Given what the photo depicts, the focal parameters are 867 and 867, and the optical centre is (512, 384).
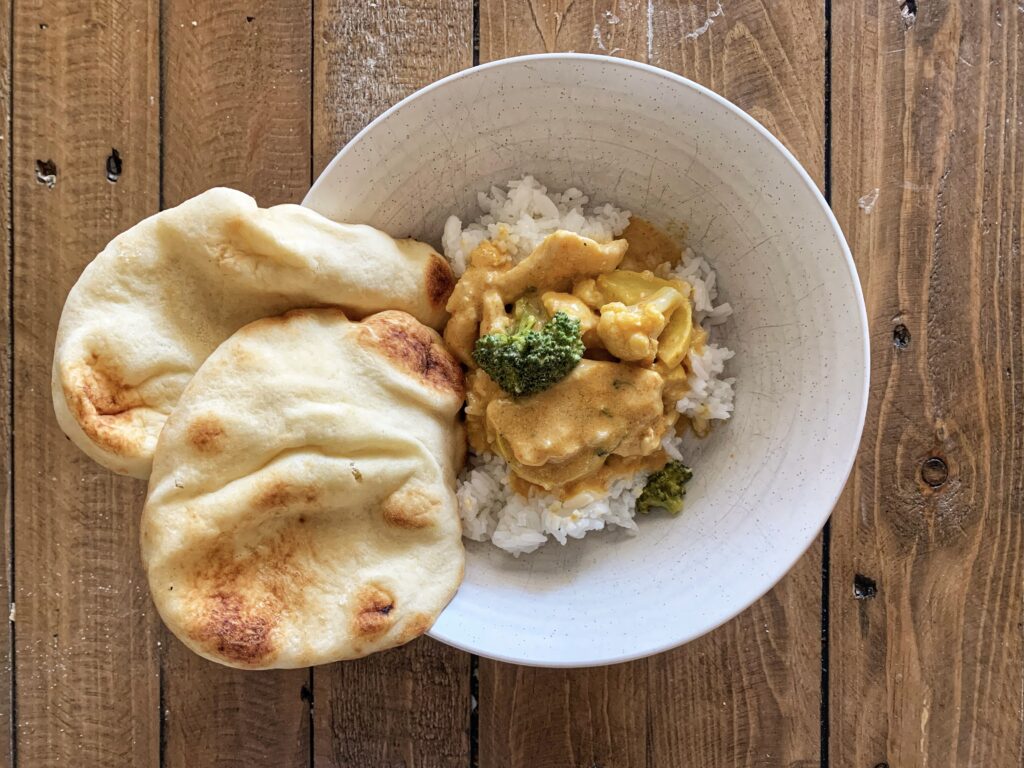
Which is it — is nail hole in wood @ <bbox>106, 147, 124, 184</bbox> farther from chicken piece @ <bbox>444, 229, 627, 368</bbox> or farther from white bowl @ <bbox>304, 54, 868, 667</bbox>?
chicken piece @ <bbox>444, 229, 627, 368</bbox>

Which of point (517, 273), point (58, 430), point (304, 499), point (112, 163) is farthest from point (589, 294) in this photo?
point (58, 430)

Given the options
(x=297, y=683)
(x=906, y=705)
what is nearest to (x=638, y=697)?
(x=906, y=705)

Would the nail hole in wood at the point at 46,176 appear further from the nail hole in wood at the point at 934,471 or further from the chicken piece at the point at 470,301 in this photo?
the nail hole in wood at the point at 934,471

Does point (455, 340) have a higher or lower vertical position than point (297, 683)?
higher

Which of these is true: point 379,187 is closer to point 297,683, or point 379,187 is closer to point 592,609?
point 592,609

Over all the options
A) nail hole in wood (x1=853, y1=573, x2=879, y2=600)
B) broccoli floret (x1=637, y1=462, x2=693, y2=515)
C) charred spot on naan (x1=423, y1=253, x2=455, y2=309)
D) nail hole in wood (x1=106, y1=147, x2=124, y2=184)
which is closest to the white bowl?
broccoli floret (x1=637, y1=462, x2=693, y2=515)

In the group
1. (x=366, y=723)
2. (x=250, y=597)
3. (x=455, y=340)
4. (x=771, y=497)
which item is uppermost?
(x=455, y=340)
